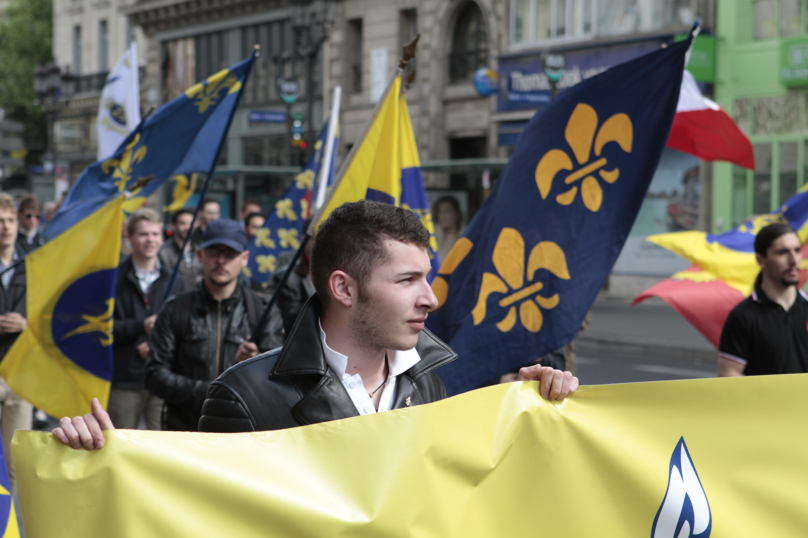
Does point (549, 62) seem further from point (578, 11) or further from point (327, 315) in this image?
point (327, 315)

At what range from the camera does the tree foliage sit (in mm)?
57188

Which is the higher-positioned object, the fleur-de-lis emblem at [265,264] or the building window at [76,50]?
the building window at [76,50]

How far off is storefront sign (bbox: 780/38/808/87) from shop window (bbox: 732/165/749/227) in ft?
6.65

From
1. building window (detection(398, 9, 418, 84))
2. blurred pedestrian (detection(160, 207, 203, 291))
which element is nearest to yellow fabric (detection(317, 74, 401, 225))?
blurred pedestrian (detection(160, 207, 203, 291))

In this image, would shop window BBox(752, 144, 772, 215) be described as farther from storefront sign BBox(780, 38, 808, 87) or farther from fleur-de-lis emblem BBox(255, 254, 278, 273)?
fleur-de-lis emblem BBox(255, 254, 278, 273)

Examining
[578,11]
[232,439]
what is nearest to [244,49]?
[578,11]

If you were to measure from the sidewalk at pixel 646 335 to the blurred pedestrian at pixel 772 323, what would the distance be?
845cm

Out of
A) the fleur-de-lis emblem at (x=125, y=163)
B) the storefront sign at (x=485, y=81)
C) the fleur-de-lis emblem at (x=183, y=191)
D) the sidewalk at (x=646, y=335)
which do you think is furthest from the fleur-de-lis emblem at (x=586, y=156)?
the storefront sign at (x=485, y=81)

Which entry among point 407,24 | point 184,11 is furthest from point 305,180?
point 184,11

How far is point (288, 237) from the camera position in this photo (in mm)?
10305

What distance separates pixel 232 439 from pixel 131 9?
141ft

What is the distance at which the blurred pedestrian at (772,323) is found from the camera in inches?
173

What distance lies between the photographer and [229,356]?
181 inches

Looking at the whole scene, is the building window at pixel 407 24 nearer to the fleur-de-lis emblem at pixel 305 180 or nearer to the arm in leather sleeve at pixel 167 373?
the fleur-de-lis emblem at pixel 305 180
